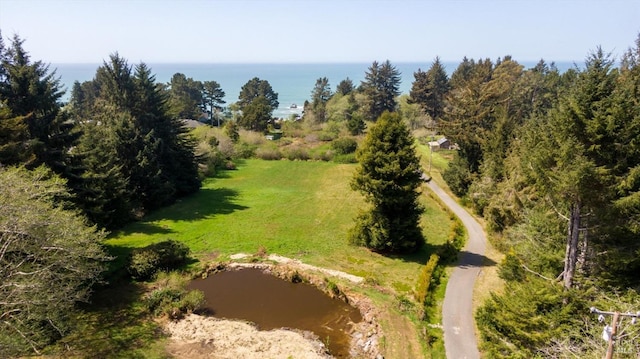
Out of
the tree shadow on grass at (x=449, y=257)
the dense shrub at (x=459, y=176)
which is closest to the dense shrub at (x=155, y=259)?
the tree shadow on grass at (x=449, y=257)

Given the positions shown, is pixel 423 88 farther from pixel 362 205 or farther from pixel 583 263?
pixel 583 263

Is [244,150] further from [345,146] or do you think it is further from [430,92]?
[430,92]

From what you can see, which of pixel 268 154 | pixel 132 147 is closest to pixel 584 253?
pixel 132 147

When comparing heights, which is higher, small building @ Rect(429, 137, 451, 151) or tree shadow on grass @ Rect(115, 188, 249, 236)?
small building @ Rect(429, 137, 451, 151)

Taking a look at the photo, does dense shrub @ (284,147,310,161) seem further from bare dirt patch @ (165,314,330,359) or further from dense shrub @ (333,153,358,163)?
bare dirt patch @ (165,314,330,359)

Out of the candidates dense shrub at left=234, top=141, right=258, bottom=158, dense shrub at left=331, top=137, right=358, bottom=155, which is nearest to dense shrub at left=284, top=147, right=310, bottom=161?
dense shrub at left=331, top=137, right=358, bottom=155

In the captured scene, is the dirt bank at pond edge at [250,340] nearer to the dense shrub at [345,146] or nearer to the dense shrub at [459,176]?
the dense shrub at [459,176]

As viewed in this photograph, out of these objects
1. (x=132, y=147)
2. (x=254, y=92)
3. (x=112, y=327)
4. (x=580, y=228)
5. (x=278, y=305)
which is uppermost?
(x=254, y=92)
